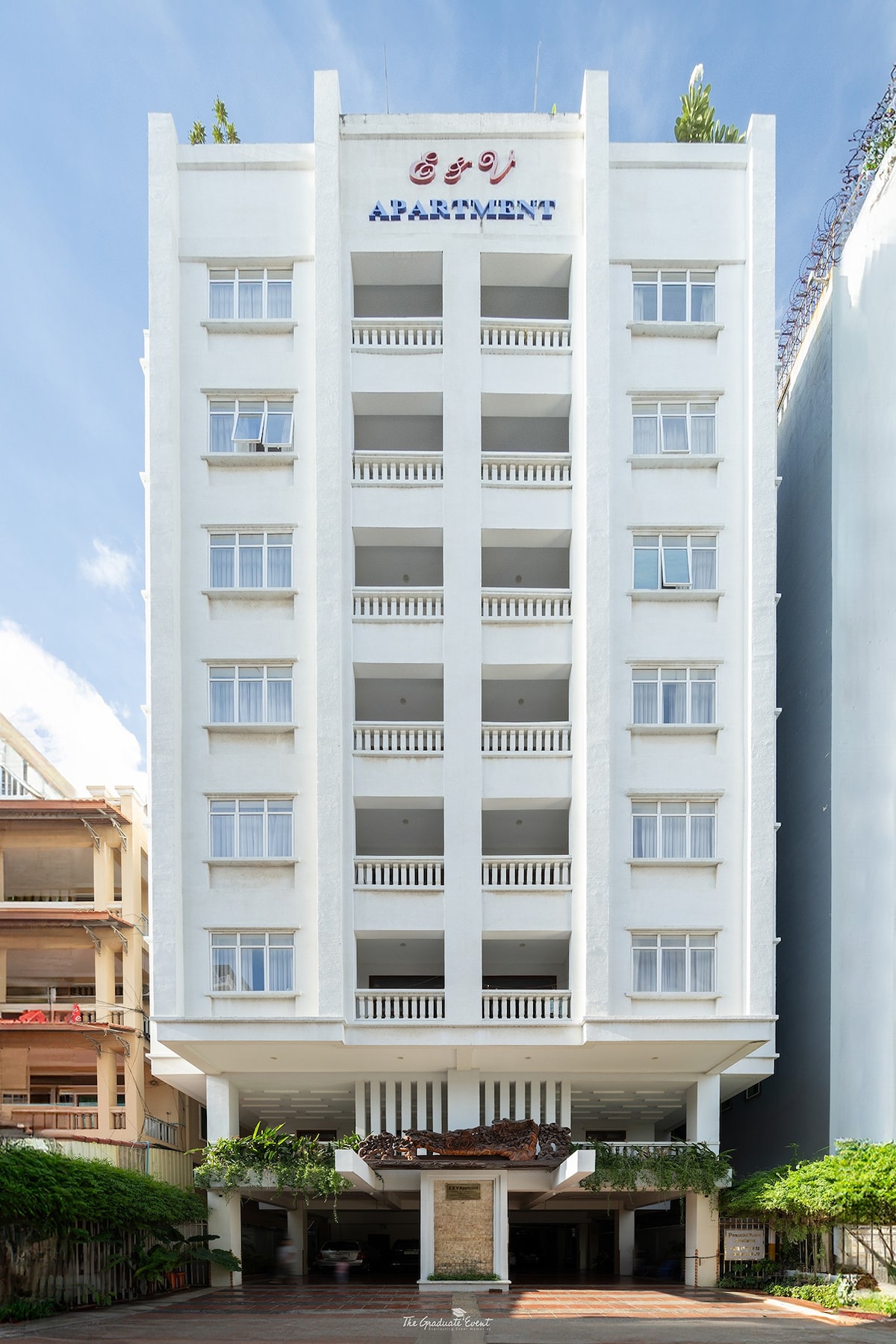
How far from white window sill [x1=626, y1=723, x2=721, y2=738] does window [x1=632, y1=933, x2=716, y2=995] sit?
4.92 meters

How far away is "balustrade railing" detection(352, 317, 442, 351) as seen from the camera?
32156 millimetres

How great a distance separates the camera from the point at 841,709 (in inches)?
1241

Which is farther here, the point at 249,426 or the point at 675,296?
the point at 675,296

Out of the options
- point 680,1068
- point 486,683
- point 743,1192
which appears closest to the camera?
point 743,1192

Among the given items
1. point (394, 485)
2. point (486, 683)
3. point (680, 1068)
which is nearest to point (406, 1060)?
point (680, 1068)

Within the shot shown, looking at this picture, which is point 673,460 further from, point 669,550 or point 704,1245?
point 704,1245

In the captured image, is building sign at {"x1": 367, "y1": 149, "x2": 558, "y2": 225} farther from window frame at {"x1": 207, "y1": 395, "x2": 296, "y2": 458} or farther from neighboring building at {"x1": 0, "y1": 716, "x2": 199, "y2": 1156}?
neighboring building at {"x1": 0, "y1": 716, "x2": 199, "y2": 1156}

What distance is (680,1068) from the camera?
104ft

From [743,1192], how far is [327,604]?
17.6m

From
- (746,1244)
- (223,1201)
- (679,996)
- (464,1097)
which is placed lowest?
(746,1244)

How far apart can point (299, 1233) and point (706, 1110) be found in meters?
12.9

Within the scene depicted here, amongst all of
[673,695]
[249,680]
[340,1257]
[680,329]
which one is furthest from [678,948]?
[340,1257]

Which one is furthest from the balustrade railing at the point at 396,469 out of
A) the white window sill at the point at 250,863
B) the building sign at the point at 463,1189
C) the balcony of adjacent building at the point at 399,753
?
the building sign at the point at 463,1189

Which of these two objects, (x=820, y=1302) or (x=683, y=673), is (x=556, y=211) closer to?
(x=683, y=673)
